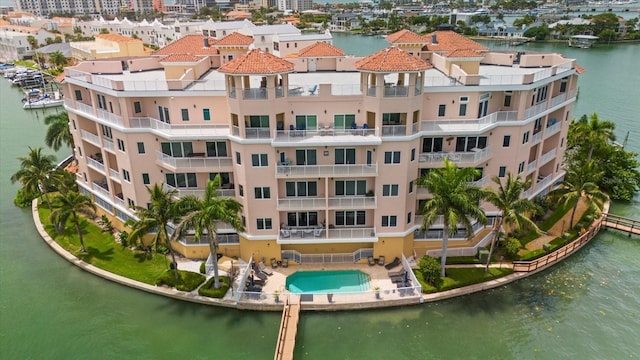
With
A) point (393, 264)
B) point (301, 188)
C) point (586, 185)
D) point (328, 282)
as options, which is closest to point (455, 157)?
point (393, 264)

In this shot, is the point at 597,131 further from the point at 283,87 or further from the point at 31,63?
the point at 31,63

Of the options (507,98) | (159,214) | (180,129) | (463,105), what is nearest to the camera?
(159,214)

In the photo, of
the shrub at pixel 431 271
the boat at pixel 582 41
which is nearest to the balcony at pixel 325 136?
the shrub at pixel 431 271

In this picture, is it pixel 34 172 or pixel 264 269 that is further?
pixel 34 172

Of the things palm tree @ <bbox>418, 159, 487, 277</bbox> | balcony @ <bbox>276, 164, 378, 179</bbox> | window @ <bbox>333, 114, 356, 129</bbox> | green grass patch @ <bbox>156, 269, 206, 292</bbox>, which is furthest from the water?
window @ <bbox>333, 114, 356, 129</bbox>

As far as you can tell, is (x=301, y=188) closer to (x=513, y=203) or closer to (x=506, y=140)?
(x=513, y=203)

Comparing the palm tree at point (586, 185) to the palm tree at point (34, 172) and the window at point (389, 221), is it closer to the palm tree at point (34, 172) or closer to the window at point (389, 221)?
the window at point (389, 221)
